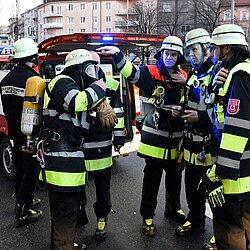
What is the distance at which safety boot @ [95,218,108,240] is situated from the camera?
155 inches

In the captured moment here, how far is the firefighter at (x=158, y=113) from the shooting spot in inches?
155

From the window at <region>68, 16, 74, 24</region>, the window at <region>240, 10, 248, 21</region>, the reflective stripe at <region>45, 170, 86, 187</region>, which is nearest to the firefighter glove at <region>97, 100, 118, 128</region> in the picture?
the reflective stripe at <region>45, 170, 86, 187</region>

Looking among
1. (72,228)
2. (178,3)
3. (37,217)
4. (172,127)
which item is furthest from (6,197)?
(178,3)

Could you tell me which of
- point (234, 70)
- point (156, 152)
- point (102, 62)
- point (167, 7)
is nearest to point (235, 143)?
point (234, 70)

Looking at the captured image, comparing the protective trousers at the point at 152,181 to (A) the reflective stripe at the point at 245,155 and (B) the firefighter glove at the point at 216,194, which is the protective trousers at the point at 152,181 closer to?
(B) the firefighter glove at the point at 216,194

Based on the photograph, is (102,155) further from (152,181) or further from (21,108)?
(21,108)

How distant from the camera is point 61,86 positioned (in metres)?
2.93

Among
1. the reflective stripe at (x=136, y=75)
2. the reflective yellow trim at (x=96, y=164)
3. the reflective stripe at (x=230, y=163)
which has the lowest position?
the reflective yellow trim at (x=96, y=164)

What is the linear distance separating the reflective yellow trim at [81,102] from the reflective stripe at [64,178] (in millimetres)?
584

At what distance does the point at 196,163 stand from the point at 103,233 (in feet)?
4.08

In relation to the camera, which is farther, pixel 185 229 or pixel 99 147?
pixel 185 229

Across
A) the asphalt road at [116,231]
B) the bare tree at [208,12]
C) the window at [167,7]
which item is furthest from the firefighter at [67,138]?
the window at [167,7]

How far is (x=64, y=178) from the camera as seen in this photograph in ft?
10.2

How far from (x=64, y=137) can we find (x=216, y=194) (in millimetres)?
1287
